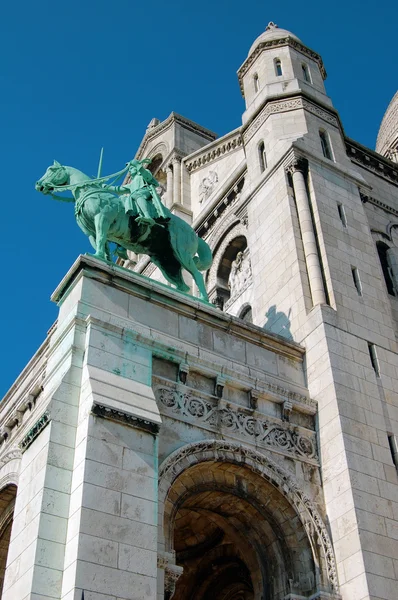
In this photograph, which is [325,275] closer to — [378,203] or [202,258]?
[202,258]

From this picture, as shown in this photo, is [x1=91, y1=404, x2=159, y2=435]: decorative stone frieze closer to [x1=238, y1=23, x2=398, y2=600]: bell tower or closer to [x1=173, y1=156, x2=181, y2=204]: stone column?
[x1=238, y1=23, x2=398, y2=600]: bell tower

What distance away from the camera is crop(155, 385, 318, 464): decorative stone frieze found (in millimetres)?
18500

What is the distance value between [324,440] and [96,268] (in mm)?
6837

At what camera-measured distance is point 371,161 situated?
32.1 metres

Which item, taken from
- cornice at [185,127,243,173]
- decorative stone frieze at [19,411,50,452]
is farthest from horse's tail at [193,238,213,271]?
cornice at [185,127,243,173]

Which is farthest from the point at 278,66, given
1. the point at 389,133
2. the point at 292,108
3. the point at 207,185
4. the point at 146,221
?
the point at 389,133

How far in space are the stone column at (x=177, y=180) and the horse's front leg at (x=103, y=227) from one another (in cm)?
1336

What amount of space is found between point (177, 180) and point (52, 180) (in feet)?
45.5

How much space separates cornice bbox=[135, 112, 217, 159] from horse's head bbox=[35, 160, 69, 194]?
1784cm

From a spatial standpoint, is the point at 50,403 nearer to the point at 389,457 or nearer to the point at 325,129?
the point at 389,457

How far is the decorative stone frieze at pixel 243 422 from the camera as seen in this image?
18500 millimetres

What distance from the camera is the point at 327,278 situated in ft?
76.9

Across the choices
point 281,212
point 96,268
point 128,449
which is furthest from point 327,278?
point 128,449

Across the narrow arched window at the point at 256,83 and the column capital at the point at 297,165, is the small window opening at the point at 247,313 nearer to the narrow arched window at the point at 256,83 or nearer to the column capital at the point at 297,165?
the column capital at the point at 297,165
